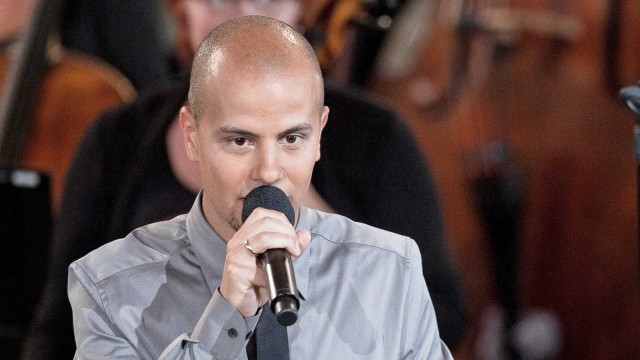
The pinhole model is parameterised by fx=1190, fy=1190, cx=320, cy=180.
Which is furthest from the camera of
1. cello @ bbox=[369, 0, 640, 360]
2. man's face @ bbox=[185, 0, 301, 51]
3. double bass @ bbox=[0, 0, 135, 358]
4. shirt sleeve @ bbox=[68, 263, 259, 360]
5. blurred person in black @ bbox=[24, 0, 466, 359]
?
cello @ bbox=[369, 0, 640, 360]

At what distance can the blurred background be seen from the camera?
228 centimetres

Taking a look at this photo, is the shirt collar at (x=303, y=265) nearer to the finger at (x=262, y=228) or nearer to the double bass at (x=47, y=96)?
the finger at (x=262, y=228)

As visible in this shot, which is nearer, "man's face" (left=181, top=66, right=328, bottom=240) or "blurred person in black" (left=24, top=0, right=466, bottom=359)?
"man's face" (left=181, top=66, right=328, bottom=240)

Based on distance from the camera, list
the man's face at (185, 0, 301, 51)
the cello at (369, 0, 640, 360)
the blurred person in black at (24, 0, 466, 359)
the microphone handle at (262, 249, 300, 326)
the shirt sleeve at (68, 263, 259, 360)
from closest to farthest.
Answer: the microphone handle at (262, 249, 300, 326) → the shirt sleeve at (68, 263, 259, 360) → the blurred person in black at (24, 0, 466, 359) → the man's face at (185, 0, 301, 51) → the cello at (369, 0, 640, 360)

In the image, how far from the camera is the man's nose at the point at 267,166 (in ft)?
3.49

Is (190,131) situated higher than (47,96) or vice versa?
(190,131)

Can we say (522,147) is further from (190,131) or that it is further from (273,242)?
(273,242)

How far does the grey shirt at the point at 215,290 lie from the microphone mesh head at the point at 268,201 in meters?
0.11

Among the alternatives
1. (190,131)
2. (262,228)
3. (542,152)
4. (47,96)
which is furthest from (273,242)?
(542,152)

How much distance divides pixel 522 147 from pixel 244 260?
1.53 m

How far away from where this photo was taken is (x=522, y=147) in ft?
8.02

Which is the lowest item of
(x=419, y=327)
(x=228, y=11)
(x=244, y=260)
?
(x=419, y=327)

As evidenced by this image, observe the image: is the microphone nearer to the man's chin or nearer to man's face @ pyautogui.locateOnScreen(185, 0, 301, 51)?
the man's chin

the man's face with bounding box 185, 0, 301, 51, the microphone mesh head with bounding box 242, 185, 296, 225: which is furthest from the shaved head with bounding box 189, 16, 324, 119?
the man's face with bounding box 185, 0, 301, 51
